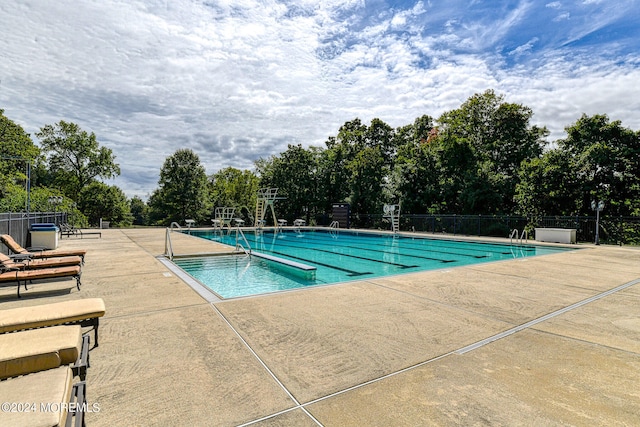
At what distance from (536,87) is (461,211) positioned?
872 cm

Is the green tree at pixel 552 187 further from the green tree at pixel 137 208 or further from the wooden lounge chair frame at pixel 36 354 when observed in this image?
the green tree at pixel 137 208

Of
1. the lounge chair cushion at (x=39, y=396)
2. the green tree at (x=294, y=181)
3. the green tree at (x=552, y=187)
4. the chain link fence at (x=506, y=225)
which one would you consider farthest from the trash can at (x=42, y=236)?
the green tree at (x=552, y=187)

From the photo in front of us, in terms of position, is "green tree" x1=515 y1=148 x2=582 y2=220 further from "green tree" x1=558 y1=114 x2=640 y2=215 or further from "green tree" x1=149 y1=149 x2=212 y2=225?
"green tree" x1=149 y1=149 x2=212 y2=225

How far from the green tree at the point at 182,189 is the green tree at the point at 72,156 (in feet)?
21.6

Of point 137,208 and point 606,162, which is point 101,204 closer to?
point 606,162

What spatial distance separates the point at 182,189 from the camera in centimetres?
3516

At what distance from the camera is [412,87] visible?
15.1m

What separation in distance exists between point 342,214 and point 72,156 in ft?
98.3

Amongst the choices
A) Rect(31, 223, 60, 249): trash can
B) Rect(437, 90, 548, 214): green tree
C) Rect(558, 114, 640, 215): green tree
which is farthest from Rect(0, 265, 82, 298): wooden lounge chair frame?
Rect(437, 90, 548, 214): green tree

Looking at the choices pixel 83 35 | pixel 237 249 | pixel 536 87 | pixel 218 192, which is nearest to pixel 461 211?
pixel 536 87

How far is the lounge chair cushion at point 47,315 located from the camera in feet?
8.63

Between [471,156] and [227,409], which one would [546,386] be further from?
[471,156]

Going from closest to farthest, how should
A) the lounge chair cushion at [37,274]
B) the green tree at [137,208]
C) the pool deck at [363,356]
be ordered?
the pool deck at [363,356]
the lounge chair cushion at [37,274]
the green tree at [137,208]

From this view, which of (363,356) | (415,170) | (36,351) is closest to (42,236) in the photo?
(36,351)
